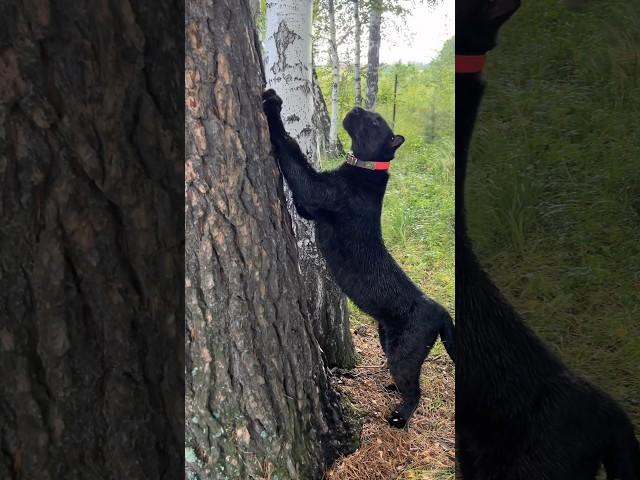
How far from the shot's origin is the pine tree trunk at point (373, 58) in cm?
133

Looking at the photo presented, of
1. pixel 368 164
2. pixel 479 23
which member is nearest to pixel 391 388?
pixel 368 164

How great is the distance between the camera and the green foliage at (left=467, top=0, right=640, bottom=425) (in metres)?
→ 1.44

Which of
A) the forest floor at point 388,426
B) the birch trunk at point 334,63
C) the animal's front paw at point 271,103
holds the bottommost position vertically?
the forest floor at point 388,426

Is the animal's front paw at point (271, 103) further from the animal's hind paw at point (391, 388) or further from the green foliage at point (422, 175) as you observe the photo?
the animal's hind paw at point (391, 388)

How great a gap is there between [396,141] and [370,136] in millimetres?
62

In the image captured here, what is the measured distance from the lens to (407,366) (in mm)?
1378

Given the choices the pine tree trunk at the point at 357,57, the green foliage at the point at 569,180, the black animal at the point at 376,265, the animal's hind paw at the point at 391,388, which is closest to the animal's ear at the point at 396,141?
the black animal at the point at 376,265

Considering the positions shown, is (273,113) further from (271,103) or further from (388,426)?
(388,426)

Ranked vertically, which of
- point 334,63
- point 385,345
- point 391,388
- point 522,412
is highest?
point 334,63

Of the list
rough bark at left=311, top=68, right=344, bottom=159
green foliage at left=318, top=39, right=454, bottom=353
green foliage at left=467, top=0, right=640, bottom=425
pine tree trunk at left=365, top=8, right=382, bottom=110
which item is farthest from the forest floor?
pine tree trunk at left=365, top=8, right=382, bottom=110

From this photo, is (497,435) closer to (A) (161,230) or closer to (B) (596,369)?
(B) (596,369)

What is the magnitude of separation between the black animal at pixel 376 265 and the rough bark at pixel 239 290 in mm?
121

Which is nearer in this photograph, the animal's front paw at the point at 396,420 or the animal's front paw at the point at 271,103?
the animal's front paw at the point at 271,103

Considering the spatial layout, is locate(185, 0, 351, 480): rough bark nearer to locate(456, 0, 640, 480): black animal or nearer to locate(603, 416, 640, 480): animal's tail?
locate(456, 0, 640, 480): black animal
